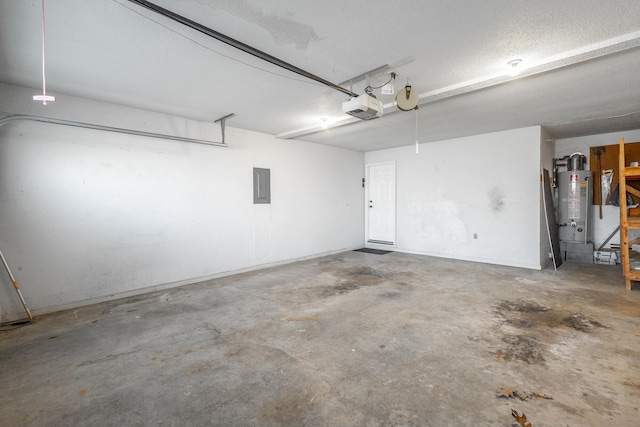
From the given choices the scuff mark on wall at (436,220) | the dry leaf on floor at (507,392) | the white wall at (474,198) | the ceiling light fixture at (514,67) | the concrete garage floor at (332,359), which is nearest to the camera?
the concrete garage floor at (332,359)

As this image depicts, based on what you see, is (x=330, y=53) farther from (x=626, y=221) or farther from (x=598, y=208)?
(x=598, y=208)

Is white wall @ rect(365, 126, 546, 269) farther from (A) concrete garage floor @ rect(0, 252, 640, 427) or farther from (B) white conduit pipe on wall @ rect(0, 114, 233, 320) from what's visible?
(B) white conduit pipe on wall @ rect(0, 114, 233, 320)

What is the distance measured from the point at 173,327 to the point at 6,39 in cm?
283

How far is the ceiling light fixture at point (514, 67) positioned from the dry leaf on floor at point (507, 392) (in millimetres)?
2790

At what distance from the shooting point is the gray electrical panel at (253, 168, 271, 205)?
5.25 metres

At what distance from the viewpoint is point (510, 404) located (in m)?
1.73

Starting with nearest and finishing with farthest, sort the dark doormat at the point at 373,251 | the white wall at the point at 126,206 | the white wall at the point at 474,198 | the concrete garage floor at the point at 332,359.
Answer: the concrete garage floor at the point at 332,359, the white wall at the point at 126,206, the white wall at the point at 474,198, the dark doormat at the point at 373,251

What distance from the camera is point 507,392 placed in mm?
1834

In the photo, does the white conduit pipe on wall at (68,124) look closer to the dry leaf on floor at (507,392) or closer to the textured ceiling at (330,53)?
the textured ceiling at (330,53)

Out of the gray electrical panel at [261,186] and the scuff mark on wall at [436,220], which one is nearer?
the gray electrical panel at [261,186]

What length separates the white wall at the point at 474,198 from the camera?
5125 mm

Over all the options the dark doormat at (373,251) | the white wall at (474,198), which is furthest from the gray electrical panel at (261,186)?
the white wall at (474,198)

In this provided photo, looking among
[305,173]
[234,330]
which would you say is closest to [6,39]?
[234,330]

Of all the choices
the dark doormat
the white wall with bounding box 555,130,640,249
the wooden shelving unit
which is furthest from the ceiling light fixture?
the dark doormat
